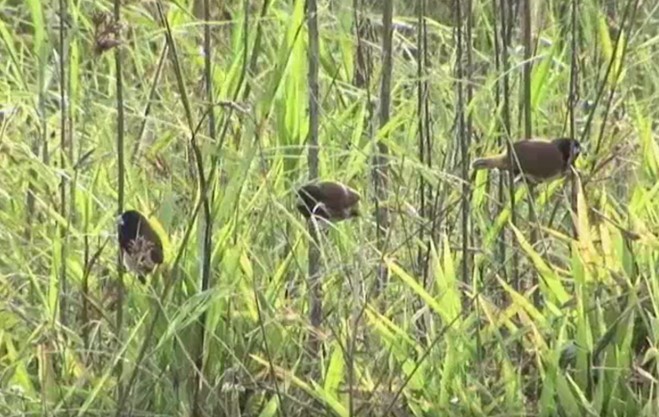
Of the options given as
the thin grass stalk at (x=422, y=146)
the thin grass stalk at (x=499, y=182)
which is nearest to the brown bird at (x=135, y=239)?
the thin grass stalk at (x=422, y=146)

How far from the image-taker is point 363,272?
1.77 metres

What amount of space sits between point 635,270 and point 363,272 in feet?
1.02

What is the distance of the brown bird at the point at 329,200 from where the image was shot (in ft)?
5.41

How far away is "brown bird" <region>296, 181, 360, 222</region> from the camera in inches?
64.9

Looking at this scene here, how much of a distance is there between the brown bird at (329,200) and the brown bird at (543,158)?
0.18 meters

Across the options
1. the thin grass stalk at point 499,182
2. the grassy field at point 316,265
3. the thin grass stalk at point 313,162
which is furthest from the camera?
the thin grass stalk at point 499,182

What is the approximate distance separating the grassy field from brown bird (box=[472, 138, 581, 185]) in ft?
0.23

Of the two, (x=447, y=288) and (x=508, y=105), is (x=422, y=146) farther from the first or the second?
(x=447, y=288)

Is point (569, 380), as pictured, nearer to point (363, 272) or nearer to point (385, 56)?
point (363, 272)

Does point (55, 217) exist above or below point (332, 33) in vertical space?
below

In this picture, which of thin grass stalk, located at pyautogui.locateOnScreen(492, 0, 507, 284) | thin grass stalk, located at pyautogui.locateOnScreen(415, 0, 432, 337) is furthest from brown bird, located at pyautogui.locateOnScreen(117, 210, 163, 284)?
thin grass stalk, located at pyautogui.locateOnScreen(492, 0, 507, 284)

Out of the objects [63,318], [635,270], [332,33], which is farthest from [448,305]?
[332,33]

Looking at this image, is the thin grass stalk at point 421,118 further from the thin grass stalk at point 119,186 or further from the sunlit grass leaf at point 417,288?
the thin grass stalk at point 119,186

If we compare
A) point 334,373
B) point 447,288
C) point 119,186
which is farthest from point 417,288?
point 119,186
